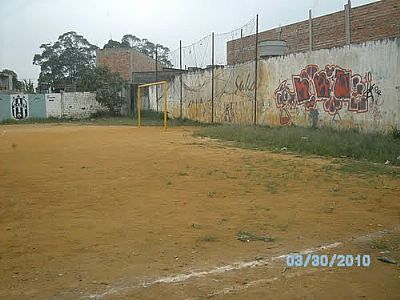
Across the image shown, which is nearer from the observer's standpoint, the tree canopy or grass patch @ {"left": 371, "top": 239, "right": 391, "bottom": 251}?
grass patch @ {"left": 371, "top": 239, "right": 391, "bottom": 251}

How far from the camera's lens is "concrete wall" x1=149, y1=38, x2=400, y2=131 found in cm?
1162

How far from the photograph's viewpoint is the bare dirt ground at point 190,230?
318 cm

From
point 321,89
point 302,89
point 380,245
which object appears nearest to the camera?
point 380,245

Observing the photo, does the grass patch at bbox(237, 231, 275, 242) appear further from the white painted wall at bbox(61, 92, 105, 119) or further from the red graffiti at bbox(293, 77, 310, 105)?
the white painted wall at bbox(61, 92, 105, 119)

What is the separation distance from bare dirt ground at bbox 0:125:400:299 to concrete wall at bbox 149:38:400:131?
4533 millimetres

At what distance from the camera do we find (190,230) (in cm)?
448

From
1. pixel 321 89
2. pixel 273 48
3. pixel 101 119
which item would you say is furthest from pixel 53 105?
pixel 321 89

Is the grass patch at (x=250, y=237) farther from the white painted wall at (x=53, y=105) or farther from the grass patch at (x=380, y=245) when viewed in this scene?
the white painted wall at (x=53, y=105)

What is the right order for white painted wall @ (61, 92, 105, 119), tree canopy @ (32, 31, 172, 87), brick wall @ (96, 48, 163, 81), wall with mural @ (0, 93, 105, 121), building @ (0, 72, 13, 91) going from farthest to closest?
1. tree canopy @ (32, 31, 172, 87)
2. building @ (0, 72, 13, 91)
3. brick wall @ (96, 48, 163, 81)
4. white painted wall @ (61, 92, 105, 119)
5. wall with mural @ (0, 93, 105, 121)

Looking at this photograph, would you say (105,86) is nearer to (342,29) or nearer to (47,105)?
(47,105)

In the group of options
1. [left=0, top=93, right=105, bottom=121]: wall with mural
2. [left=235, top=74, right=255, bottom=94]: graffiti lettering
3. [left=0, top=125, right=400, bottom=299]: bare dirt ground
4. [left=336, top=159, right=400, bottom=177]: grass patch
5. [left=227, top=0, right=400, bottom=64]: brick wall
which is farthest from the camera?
[left=0, top=93, right=105, bottom=121]: wall with mural

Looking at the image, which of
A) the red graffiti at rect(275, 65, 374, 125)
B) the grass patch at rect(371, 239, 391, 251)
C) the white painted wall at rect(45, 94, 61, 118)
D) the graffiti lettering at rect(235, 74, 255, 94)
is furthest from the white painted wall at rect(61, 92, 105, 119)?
the grass patch at rect(371, 239, 391, 251)
